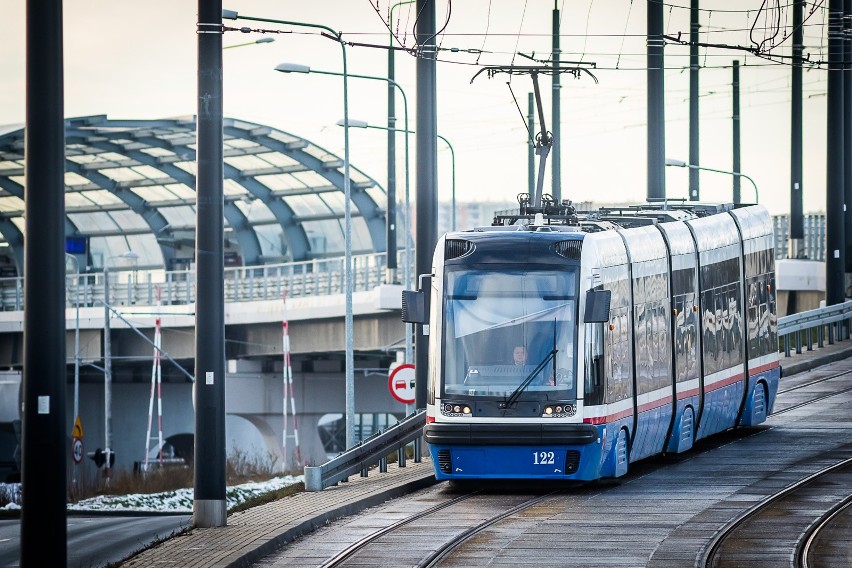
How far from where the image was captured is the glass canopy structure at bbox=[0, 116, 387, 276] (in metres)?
58.7

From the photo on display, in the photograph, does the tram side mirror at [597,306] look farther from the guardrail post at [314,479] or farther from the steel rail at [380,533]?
the guardrail post at [314,479]

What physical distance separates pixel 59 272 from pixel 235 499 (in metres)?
21.5

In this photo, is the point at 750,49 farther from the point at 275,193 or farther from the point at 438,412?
the point at 275,193

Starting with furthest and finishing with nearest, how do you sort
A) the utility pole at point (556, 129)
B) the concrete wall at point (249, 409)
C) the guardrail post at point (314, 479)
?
the concrete wall at point (249, 409) → the utility pole at point (556, 129) → the guardrail post at point (314, 479)

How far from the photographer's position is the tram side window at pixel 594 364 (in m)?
20.4

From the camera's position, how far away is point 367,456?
23562 mm

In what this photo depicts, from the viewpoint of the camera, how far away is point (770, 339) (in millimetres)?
27422

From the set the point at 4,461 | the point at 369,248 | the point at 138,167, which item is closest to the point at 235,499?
the point at 138,167

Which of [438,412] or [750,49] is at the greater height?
[750,49]

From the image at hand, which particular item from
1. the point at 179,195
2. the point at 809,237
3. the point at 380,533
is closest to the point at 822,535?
the point at 380,533

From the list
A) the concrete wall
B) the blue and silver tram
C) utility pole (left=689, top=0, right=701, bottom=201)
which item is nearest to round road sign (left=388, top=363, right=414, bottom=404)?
the blue and silver tram

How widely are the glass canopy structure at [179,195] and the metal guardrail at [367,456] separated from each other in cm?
3117

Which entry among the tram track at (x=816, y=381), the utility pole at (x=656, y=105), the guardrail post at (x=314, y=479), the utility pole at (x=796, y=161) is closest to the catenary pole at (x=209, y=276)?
the guardrail post at (x=314, y=479)

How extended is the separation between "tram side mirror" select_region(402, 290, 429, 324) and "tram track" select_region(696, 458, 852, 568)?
Answer: 4478 mm
